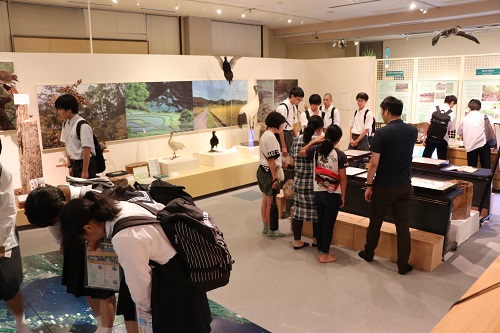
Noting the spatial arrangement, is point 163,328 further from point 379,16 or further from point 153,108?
point 379,16

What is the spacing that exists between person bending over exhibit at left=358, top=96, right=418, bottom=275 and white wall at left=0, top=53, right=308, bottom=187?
13.3ft

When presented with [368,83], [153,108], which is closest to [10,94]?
[153,108]

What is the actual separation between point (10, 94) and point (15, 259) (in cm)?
333

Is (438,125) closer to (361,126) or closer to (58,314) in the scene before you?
(361,126)

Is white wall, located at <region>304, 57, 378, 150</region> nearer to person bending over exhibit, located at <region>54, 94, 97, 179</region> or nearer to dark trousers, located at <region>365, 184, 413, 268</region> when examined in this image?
dark trousers, located at <region>365, 184, 413, 268</region>

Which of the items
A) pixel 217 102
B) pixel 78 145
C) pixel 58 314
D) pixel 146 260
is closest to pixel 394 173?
pixel 146 260

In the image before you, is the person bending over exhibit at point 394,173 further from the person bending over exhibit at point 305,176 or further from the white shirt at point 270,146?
the white shirt at point 270,146

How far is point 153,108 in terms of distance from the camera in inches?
269

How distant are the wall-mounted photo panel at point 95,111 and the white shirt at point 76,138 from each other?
139cm

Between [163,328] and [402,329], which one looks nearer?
[163,328]

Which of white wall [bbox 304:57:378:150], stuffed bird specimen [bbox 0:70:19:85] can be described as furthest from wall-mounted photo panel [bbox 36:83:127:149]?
white wall [bbox 304:57:378:150]

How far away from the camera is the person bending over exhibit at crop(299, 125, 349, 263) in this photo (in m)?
3.95

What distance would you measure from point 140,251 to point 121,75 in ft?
16.8

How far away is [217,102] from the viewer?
7750 mm
